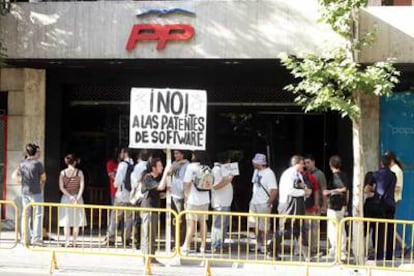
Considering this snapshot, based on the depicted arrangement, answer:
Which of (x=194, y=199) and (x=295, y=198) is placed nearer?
(x=295, y=198)

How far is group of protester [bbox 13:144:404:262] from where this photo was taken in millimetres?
11156

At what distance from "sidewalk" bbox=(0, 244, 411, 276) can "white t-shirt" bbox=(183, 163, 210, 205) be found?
3.57 feet

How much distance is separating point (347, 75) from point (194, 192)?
3.26 m

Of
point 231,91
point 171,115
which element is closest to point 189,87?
point 231,91

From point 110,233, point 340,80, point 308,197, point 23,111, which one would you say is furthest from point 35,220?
point 340,80

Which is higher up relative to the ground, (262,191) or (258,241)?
(262,191)

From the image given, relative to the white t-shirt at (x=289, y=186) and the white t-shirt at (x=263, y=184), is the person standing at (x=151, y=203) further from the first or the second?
the white t-shirt at (x=289, y=186)

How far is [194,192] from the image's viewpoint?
11812mm

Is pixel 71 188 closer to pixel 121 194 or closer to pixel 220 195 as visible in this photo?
pixel 121 194

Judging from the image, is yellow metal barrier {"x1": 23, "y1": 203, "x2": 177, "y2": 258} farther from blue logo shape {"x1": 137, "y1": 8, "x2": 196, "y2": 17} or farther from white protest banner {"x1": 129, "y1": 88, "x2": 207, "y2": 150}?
blue logo shape {"x1": 137, "y1": 8, "x2": 196, "y2": 17}

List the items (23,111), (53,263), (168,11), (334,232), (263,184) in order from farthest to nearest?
(23,111)
(168,11)
(263,184)
(334,232)
(53,263)

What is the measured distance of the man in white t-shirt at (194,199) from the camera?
11.6 metres

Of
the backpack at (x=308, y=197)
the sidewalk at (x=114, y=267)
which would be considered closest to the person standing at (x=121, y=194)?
the sidewalk at (x=114, y=267)

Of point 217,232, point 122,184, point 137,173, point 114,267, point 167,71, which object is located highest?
point 167,71
